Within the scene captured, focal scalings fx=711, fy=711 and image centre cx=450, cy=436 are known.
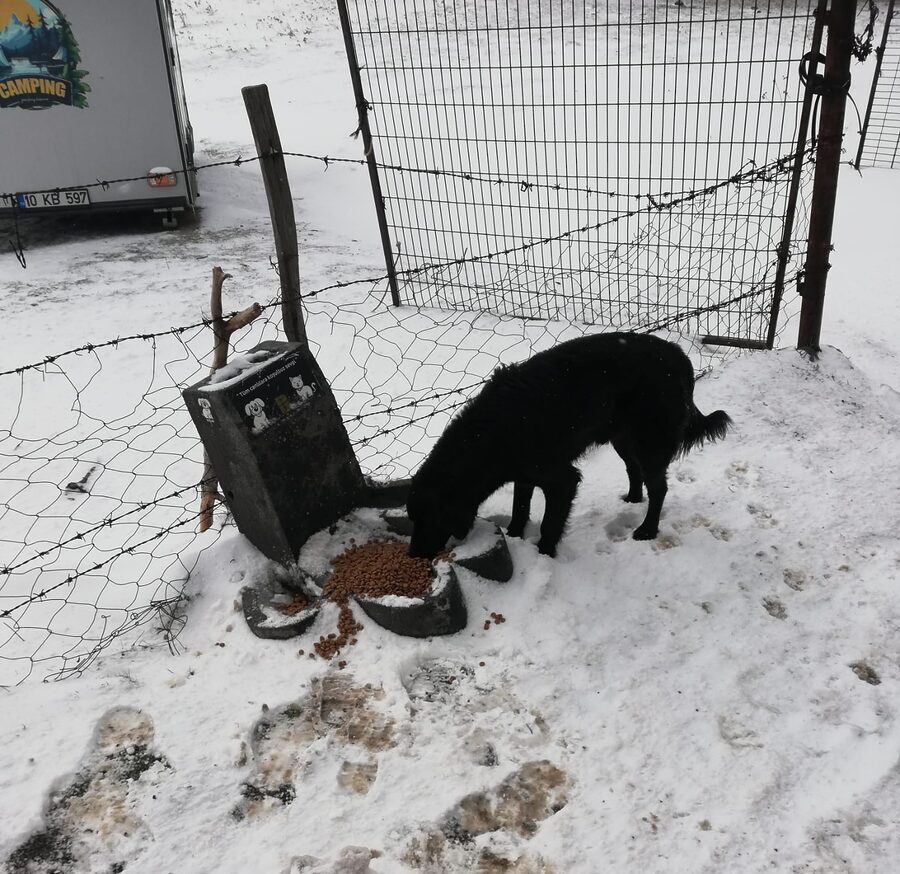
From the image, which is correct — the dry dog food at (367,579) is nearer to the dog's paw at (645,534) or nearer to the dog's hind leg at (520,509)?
the dog's hind leg at (520,509)

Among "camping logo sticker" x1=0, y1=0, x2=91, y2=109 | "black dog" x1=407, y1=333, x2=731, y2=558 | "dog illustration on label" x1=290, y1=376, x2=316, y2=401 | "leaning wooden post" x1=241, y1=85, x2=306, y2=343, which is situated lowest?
"black dog" x1=407, y1=333, x2=731, y2=558

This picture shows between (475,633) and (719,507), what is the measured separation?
1538mm

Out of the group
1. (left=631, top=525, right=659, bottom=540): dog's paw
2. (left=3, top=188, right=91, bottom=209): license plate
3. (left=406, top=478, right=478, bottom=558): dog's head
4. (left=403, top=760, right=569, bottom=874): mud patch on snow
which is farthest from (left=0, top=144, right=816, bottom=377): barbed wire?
(left=3, top=188, right=91, bottom=209): license plate

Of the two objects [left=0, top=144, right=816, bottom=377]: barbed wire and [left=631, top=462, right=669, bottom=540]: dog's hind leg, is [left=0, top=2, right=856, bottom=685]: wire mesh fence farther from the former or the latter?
[left=631, top=462, right=669, bottom=540]: dog's hind leg

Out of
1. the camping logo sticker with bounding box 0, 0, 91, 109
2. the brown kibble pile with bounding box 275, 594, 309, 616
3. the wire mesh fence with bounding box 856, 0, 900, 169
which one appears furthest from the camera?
the wire mesh fence with bounding box 856, 0, 900, 169

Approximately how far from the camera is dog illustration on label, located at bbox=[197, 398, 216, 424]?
274cm

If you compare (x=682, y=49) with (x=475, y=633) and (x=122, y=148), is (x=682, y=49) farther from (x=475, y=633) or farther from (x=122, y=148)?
(x=475, y=633)

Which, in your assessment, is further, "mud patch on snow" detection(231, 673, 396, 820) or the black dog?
the black dog

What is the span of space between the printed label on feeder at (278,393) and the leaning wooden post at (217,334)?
0.24 m

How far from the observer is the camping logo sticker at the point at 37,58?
23.3 ft

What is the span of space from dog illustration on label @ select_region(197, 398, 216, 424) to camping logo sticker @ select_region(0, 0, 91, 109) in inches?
257

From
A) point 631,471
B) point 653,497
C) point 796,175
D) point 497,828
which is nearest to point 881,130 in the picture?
point 796,175

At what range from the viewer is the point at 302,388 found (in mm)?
2945

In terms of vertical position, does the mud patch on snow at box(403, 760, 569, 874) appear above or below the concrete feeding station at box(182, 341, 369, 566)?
below
